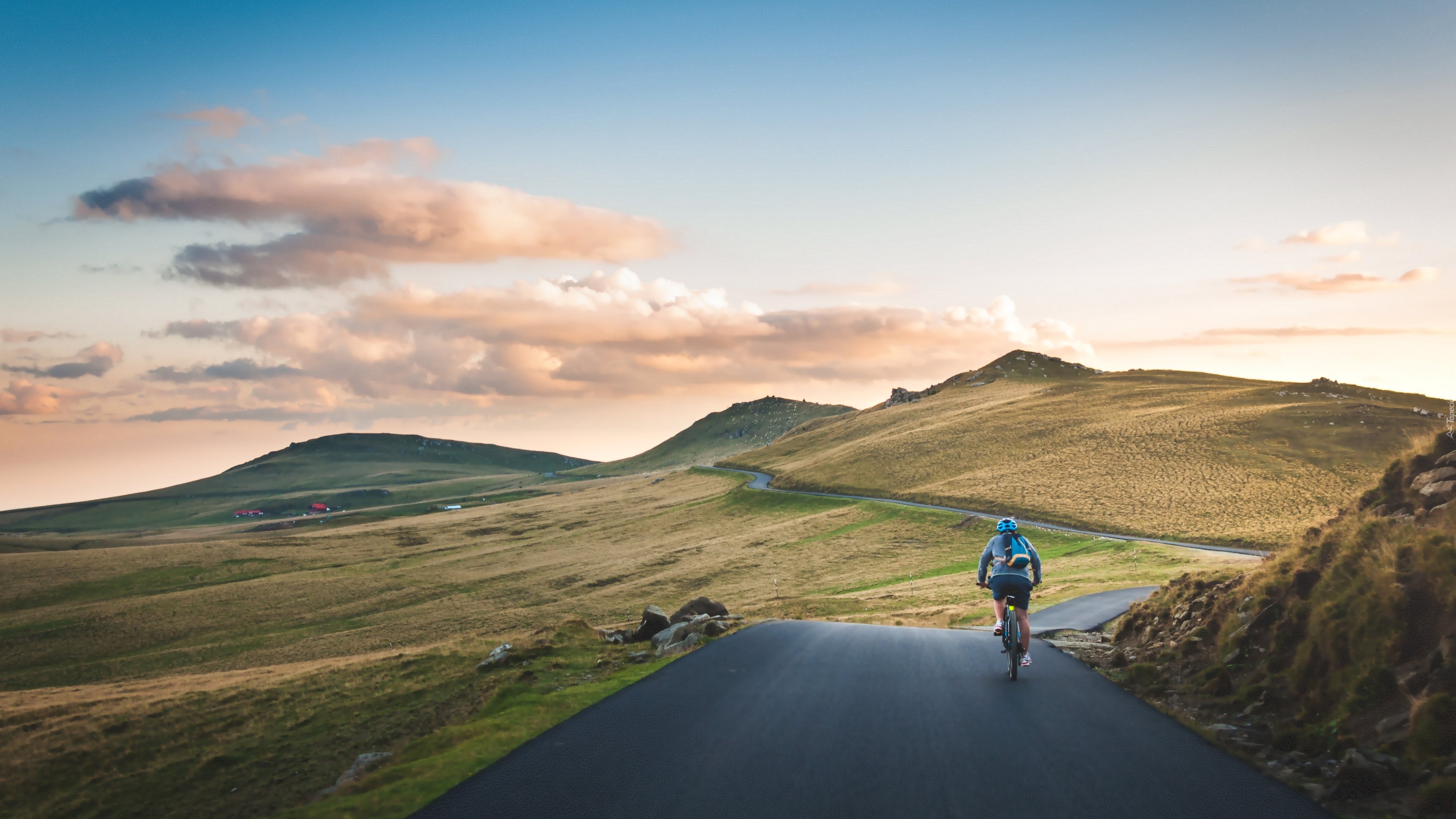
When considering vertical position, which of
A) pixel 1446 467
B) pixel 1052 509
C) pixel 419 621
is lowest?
pixel 419 621

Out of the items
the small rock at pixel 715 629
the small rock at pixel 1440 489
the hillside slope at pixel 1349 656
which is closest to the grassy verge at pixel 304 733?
the small rock at pixel 715 629

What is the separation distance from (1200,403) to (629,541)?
3286 inches

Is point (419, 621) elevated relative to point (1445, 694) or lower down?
lower down

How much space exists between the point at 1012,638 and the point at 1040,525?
54.3m

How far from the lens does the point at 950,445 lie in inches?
4405

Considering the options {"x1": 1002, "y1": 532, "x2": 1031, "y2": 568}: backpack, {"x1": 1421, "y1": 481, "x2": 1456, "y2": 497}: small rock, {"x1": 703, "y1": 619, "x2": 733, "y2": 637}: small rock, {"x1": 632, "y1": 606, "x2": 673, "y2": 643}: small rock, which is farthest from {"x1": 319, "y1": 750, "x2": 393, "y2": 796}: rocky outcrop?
{"x1": 1421, "y1": 481, "x2": 1456, "y2": 497}: small rock

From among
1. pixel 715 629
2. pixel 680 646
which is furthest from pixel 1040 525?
pixel 680 646

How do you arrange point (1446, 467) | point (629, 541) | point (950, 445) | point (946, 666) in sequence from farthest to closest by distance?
point (950, 445), point (629, 541), point (946, 666), point (1446, 467)

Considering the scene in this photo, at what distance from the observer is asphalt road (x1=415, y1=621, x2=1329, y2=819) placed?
808 centimetres

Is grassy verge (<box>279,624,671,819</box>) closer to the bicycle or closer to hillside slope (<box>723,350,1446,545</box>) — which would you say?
the bicycle

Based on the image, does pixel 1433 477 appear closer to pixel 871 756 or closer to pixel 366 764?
pixel 871 756

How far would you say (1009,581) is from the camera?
1458cm

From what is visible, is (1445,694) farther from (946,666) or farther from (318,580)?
(318,580)

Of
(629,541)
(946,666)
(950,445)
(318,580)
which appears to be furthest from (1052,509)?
(318,580)
